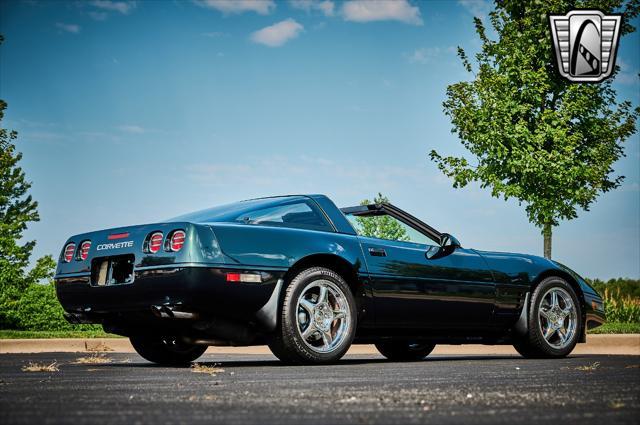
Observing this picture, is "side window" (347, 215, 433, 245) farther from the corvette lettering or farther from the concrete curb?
the concrete curb

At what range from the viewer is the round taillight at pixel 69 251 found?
6818 millimetres

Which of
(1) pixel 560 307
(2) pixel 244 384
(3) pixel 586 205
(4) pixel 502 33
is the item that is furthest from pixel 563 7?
(2) pixel 244 384

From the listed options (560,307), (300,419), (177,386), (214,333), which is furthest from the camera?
(560,307)

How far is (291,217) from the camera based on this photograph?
22.2 feet

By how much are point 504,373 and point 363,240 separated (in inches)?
72.8

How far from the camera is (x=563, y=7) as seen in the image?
19578 mm

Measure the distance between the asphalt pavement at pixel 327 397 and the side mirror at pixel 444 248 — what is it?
175 cm

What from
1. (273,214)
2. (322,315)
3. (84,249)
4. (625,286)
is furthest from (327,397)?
(625,286)

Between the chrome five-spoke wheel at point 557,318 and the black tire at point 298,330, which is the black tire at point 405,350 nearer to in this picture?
the chrome five-spoke wheel at point 557,318

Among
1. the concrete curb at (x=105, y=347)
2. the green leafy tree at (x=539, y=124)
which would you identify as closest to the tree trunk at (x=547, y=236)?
the green leafy tree at (x=539, y=124)

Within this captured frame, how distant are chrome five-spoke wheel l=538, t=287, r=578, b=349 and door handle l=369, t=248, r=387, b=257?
198 centimetres

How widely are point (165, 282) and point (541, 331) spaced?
382cm

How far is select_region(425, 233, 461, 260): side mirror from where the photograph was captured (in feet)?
23.8

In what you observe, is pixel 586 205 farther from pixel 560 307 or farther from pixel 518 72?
pixel 560 307
